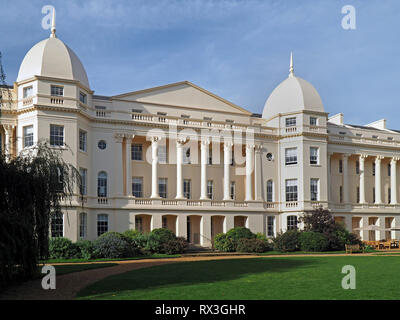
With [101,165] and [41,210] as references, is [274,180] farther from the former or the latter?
[41,210]

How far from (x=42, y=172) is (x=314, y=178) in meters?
31.9

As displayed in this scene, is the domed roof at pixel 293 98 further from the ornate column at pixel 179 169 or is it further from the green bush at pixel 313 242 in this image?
the green bush at pixel 313 242

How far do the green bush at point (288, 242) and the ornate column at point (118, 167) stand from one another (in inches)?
538

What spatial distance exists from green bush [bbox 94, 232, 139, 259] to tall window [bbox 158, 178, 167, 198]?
986 cm

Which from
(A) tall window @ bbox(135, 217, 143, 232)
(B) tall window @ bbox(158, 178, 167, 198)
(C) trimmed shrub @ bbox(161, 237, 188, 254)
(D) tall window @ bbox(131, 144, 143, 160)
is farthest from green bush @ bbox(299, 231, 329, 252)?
(D) tall window @ bbox(131, 144, 143, 160)

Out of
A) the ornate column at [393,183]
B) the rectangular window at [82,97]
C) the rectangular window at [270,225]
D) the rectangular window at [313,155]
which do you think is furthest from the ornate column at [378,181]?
the rectangular window at [82,97]

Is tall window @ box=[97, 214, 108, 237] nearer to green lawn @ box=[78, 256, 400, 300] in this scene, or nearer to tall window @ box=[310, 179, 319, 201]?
green lawn @ box=[78, 256, 400, 300]

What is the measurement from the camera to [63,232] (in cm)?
3478

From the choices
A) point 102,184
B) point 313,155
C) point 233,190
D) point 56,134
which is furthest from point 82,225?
point 313,155

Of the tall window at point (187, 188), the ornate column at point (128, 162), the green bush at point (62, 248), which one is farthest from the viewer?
the tall window at point (187, 188)

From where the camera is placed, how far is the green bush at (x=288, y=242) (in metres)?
38.4

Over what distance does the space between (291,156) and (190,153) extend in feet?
32.6
